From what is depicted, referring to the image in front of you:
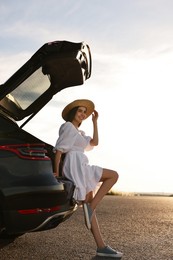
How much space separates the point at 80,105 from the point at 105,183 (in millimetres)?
1047

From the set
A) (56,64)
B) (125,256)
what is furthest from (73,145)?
(125,256)

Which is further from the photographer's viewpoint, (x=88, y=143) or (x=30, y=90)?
(x=88, y=143)

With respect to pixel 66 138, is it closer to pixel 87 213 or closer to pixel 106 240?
pixel 87 213

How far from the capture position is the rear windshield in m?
5.83

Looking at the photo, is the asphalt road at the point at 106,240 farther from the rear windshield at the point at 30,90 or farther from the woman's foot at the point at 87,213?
the rear windshield at the point at 30,90

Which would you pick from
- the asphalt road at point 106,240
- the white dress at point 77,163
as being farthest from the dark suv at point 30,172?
the asphalt road at point 106,240

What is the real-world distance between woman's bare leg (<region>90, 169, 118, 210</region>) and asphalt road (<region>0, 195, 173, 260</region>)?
64cm

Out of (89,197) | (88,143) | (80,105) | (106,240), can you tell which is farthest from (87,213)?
(106,240)

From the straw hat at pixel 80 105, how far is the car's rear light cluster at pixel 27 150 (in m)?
1.60

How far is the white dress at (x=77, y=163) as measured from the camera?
244 inches

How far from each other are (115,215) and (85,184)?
5.35 metres

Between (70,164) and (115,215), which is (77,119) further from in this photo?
(115,215)

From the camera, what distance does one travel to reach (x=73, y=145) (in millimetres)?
6422

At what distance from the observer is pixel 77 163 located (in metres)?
6.29
